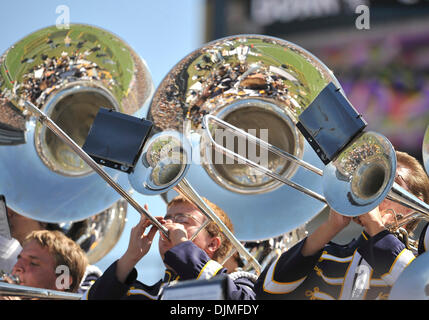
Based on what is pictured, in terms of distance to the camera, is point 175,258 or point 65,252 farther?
point 65,252

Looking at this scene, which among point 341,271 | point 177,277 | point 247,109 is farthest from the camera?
point 247,109

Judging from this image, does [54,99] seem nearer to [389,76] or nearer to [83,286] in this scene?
[83,286]

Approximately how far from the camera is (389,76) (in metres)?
9.52

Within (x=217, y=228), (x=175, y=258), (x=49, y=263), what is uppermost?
(x=175, y=258)

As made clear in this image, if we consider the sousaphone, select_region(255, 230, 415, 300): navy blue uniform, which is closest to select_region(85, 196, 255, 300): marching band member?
select_region(255, 230, 415, 300): navy blue uniform

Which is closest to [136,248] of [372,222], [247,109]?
[372,222]

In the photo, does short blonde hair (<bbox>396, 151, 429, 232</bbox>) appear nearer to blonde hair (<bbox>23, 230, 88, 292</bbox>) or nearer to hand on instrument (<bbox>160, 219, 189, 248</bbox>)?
hand on instrument (<bbox>160, 219, 189, 248</bbox>)

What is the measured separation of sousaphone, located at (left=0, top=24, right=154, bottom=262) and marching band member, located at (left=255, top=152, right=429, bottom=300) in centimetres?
103

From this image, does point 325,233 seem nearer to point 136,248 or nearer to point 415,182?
A: point 415,182

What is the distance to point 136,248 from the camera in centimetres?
238

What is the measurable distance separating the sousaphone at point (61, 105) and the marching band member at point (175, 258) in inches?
20.2

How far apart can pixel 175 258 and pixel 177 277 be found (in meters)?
0.12
